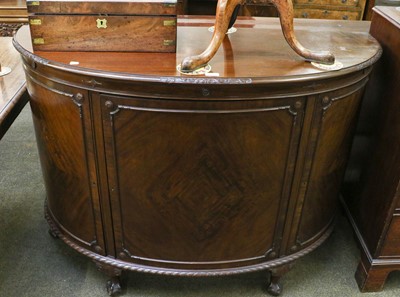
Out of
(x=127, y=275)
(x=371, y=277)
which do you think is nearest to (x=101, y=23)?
(x=127, y=275)

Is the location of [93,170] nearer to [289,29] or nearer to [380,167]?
[289,29]

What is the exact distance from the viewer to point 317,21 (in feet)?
5.29

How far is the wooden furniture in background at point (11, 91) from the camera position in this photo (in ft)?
4.37

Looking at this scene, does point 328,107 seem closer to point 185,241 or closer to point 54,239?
point 185,241

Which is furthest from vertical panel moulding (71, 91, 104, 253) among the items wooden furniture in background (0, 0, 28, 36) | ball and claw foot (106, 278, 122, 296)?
wooden furniture in background (0, 0, 28, 36)

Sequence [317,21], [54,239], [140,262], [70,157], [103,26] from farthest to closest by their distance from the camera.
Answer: [54,239] → [317,21] → [140,262] → [70,157] → [103,26]

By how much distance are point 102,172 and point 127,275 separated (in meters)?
0.52

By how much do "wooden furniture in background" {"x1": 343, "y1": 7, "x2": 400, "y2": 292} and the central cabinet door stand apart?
36cm

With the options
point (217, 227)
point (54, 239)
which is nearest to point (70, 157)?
point (217, 227)

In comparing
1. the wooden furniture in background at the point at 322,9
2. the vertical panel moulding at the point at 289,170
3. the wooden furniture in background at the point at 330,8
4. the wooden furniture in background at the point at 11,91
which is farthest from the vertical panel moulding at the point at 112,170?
the wooden furniture in background at the point at 330,8

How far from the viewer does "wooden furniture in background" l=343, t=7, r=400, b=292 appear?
136cm

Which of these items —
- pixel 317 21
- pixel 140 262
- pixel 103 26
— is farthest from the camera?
pixel 317 21

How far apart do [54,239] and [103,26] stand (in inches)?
37.3

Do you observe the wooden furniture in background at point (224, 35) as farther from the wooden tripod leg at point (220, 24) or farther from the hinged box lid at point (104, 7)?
the hinged box lid at point (104, 7)
